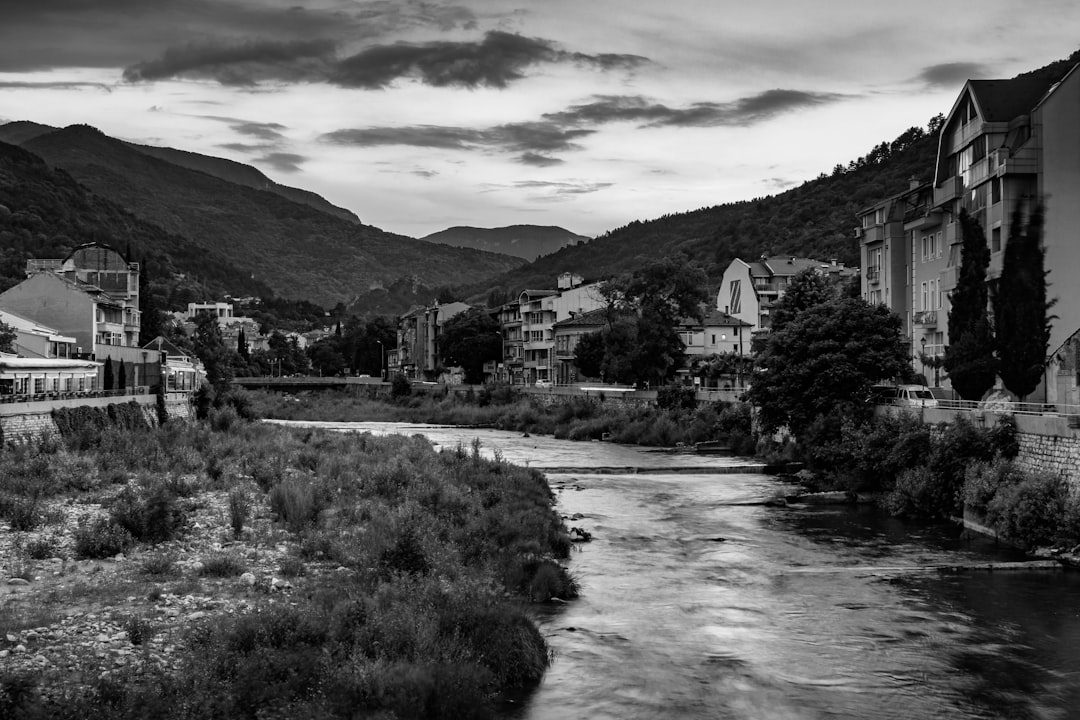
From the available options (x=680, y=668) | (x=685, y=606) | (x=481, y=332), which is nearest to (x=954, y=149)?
(x=685, y=606)

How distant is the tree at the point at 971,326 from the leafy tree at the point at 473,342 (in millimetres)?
114593

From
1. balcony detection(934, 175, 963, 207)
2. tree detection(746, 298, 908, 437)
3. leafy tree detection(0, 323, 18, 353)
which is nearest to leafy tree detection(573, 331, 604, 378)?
tree detection(746, 298, 908, 437)

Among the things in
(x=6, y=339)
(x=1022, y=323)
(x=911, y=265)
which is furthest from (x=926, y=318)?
(x=6, y=339)

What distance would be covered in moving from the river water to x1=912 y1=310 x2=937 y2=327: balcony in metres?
22.7

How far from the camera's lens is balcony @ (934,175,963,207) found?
55472mm

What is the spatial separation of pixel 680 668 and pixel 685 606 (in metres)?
5.65

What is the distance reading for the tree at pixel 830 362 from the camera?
56.2m

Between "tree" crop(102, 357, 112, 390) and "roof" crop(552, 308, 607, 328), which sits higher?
"roof" crop(552, 308, 607, 328)

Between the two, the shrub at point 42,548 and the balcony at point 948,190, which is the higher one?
→ the balcony at point 948,190

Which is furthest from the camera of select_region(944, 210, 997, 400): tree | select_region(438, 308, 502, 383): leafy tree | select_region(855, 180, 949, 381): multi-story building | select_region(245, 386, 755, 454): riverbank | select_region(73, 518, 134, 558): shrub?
select_region(438, 308, 502, 383): leafy tree

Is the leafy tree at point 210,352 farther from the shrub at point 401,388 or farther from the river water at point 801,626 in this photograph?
the river water at point 801,626

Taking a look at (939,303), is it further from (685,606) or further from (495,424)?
(495,424)

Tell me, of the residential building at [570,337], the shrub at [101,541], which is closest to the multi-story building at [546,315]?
the residential building at [570,337]

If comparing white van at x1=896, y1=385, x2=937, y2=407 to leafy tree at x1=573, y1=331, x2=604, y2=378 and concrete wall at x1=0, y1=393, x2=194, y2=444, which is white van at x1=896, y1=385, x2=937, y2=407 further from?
leafy tree at x1=573, y1=331, x2=604, y2=378
